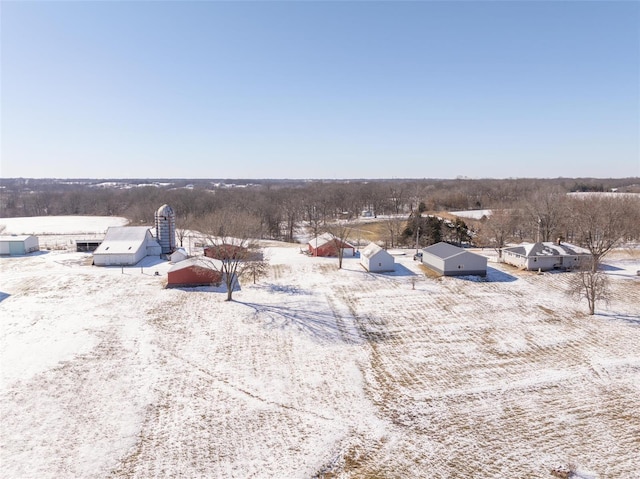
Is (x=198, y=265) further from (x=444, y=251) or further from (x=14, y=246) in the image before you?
(x=14, y=246)

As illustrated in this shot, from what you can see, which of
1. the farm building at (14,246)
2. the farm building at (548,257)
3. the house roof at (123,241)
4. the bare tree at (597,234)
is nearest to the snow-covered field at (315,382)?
the bare tree at (597,234)

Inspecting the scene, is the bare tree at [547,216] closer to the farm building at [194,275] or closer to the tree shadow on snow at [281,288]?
the tree shadow on snow at [281,288]

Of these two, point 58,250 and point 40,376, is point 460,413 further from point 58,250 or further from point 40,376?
point 58,250

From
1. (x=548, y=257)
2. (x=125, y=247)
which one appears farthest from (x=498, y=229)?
(x=125, y=247)

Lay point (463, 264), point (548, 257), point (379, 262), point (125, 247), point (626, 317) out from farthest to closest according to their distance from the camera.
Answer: point (125, 247) < point (548, 257) < point (379, 262) < point (463, 264) < point (626, 317)

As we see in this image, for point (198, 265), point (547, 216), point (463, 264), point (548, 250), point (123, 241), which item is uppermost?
point (547, 216)

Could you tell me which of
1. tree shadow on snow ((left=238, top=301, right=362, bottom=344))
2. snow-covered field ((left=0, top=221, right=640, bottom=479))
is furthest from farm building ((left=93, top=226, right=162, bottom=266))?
tree shadow on snow ((left=238, top=301, right=362, bottom=344))

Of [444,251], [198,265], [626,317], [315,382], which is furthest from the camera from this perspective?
[444,251]

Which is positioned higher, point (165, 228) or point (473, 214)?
point (165, 228)
